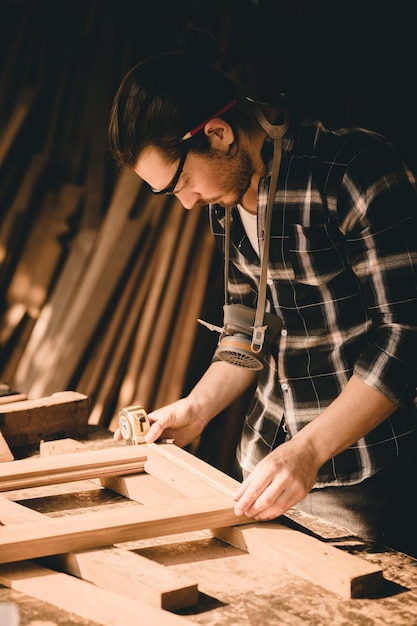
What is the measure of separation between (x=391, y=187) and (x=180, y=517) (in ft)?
3.39

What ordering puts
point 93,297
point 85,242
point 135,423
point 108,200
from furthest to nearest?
point 108,200 < point 85,242 < point 93,297 < point 135,423

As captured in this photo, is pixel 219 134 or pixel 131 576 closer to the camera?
pixel 131 576

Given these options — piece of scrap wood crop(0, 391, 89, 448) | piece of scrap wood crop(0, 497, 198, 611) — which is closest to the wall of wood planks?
piece of scrap wood crop(0, 391, 89, 448)

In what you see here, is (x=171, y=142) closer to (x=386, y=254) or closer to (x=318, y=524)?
(x=386, y=254)

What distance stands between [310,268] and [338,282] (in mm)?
94

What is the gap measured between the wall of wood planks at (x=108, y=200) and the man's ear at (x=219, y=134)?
1.59 meters

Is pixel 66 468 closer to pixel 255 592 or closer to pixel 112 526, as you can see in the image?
→ pixel 112 526

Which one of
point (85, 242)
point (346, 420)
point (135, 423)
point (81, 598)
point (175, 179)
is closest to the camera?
point (81, 598)

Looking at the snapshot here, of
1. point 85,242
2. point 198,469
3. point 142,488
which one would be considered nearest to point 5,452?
point 142,488

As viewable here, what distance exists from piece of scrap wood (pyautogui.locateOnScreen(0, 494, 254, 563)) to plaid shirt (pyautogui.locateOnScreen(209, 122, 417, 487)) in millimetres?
543

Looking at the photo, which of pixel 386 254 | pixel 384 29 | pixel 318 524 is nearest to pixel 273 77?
pixel 384 29

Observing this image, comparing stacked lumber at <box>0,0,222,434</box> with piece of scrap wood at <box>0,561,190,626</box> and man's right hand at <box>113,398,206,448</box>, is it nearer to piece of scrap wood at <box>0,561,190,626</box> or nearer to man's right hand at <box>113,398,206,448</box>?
man's right hand at <box>113,398,206,448</box>

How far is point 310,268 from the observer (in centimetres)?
249

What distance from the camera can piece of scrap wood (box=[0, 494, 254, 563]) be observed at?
6.17 feet
